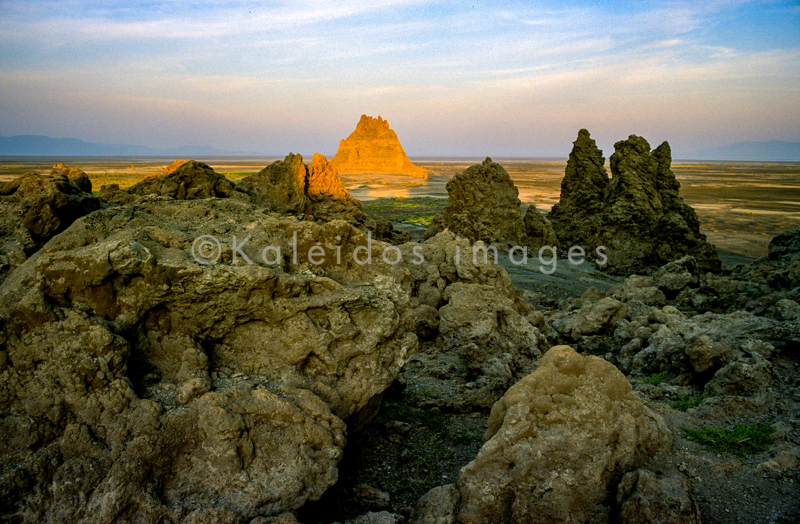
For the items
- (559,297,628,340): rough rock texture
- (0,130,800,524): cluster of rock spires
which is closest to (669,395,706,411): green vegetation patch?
(0,130,800,524): cluster of rock spires

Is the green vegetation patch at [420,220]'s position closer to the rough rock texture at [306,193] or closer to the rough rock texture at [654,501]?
the rough rock texture at [306,193]

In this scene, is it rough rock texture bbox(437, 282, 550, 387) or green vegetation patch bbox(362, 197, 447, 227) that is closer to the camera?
rough rock texture bbox(437, 282, 550, 387)

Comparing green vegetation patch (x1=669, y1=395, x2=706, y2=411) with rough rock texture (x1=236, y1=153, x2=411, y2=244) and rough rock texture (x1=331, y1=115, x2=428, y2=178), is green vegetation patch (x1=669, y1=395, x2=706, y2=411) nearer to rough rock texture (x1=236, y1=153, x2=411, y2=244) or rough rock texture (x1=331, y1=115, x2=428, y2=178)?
rough rock texture (x1=236, y1=153, x2=411, y2=244)

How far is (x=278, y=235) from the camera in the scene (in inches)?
225

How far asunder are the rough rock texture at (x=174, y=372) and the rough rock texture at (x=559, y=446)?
1.33m

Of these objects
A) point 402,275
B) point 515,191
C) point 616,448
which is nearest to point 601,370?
point 616,448

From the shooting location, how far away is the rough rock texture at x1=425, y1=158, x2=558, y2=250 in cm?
2292

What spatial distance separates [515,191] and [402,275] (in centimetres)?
1890

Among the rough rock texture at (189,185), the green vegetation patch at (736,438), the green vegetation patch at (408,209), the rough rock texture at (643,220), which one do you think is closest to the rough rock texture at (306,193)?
the rough rock texture at (189,185)

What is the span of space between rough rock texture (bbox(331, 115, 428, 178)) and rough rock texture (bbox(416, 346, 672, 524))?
103 m

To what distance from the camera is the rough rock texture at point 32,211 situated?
5090 mm

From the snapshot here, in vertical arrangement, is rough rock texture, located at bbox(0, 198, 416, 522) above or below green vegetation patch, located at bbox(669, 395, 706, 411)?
above

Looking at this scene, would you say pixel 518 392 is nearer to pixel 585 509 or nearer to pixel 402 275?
pixel 585 509

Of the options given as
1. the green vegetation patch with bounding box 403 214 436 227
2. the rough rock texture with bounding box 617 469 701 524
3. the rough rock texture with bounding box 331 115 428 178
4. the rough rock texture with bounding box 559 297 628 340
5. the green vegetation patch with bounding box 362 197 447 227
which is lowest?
the rough rock texture with bounding box 559 297 628 340
